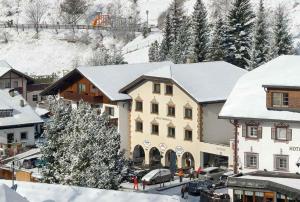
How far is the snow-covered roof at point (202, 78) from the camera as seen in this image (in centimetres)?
5909

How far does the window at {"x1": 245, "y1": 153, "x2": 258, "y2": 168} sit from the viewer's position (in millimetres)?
49125

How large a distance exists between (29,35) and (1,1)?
2478cm

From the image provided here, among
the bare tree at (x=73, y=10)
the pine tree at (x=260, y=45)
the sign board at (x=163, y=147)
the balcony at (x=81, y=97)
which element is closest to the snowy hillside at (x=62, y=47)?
the bare tree at (x=73, y=10)

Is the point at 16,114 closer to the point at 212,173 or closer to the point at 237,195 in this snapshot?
the point at 212,173

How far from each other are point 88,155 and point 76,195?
11562 millimetres

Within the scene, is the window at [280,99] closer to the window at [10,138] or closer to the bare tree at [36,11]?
the window at [10,138]

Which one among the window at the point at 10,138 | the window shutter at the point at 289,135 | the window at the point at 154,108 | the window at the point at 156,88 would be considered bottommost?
the window at the point at 10,138

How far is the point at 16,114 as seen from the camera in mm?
67750

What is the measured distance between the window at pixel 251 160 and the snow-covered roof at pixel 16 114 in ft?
82.7

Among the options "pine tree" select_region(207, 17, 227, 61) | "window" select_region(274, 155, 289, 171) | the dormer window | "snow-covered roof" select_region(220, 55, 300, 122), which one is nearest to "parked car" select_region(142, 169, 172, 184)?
"snow-covered roof" select_region(220, 55, 300, 122)

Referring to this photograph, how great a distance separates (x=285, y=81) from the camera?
158ft

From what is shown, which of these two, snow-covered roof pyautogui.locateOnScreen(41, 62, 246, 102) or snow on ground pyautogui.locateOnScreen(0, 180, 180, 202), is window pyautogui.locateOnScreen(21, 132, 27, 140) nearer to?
snow-covered roof pyautogui.locateOnScreen(41, 62, 246, 102)

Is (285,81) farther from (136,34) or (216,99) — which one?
(136,34)

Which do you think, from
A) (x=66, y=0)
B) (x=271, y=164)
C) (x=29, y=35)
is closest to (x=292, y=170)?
(x=271, y=164)
